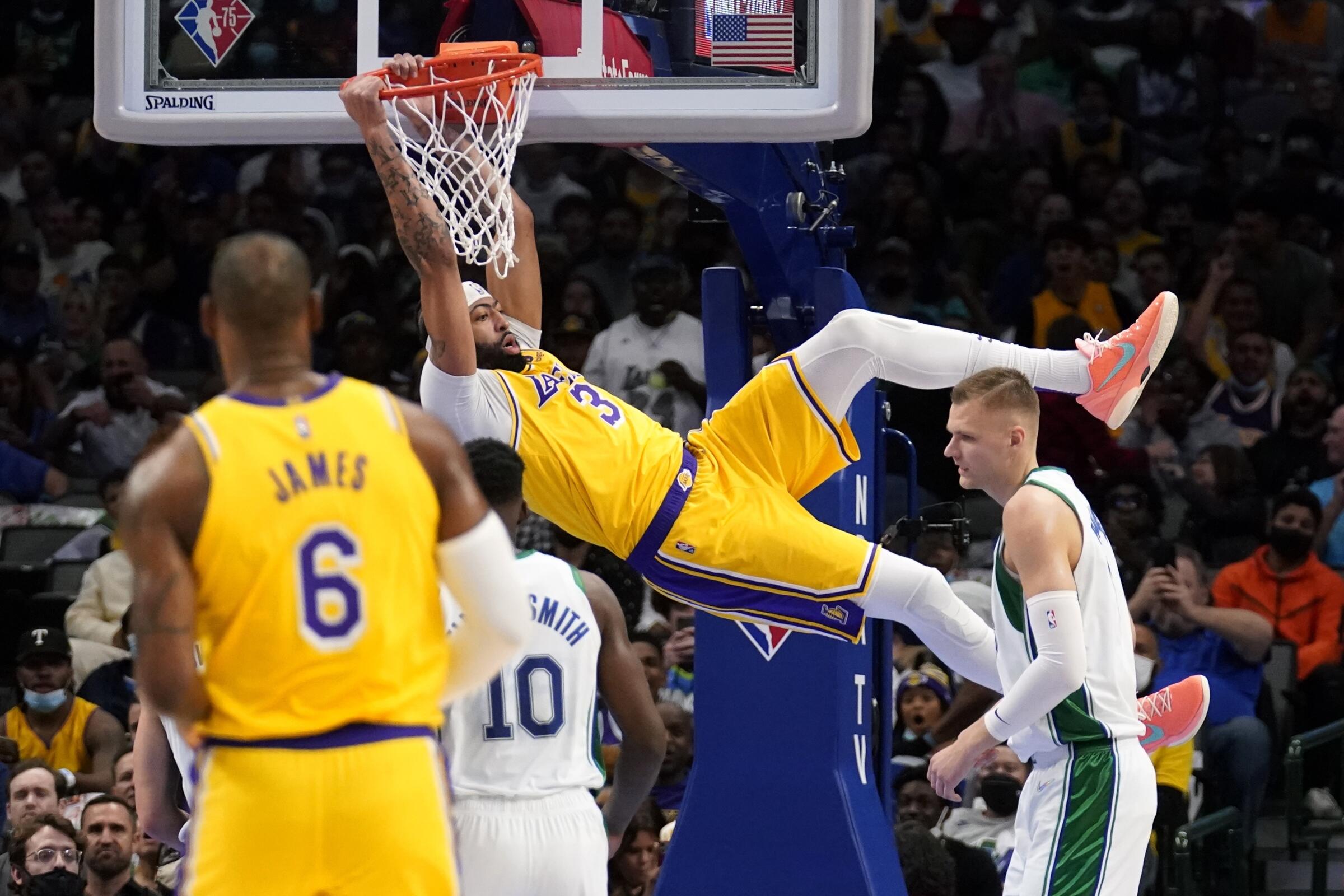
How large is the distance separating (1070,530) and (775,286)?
202 cm

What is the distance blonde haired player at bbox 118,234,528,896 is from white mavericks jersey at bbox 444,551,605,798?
4.89 ft

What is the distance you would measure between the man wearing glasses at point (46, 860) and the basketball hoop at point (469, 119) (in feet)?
10.8

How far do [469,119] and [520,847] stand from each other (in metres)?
2.36

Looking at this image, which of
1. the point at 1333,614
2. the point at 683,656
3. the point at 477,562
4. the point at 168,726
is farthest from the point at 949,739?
the point at 477,562

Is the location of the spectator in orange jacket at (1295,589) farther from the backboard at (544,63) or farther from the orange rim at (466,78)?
the orange rim at (466,78)

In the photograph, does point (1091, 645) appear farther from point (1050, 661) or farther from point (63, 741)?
point (63, 741)

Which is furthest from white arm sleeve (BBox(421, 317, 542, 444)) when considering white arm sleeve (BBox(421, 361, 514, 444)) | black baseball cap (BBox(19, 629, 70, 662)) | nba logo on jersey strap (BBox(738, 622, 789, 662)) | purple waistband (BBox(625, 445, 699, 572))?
black baseball cap (BBox(19, 629, 70, 662))

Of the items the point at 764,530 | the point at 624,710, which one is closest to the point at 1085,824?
the point at 624,710

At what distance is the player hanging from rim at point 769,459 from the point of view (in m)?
6.40

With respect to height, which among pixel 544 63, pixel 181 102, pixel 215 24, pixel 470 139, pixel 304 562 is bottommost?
pixel 304 562

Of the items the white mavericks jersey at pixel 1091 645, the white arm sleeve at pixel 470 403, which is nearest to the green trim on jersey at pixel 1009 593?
the white mavericks jersey at pixel 1091 645

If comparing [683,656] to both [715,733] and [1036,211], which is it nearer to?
[715,733]

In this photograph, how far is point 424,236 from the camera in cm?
599

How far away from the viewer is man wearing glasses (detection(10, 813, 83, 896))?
779cm
